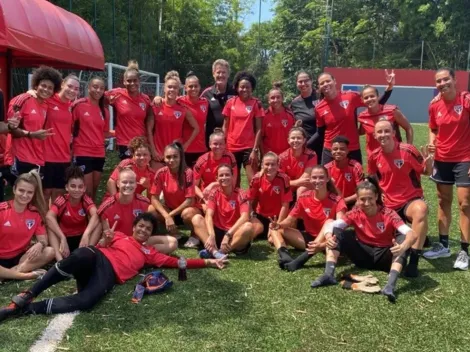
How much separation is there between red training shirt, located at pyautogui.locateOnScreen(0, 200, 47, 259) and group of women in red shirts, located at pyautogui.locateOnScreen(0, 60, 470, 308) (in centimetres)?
2

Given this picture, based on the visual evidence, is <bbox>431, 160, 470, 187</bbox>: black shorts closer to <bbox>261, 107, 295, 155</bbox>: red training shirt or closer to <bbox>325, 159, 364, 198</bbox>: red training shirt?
<bbox>325, 159, 364, 198</bbox>: red training shirt

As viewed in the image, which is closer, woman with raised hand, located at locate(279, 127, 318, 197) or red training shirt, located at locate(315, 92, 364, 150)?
woman with raised hand, located at locate(279, 127, 318, 197)

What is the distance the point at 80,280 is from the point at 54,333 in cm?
71

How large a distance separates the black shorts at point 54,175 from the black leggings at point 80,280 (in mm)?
1930

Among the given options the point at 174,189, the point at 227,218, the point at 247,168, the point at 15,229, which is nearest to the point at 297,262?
the point at 227,218

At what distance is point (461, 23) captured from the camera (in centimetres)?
3984

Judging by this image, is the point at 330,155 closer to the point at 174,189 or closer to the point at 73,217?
the point at 174,189

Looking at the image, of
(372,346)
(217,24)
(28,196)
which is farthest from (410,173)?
(217,24)

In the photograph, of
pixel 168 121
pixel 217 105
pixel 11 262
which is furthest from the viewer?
pixel 217 105

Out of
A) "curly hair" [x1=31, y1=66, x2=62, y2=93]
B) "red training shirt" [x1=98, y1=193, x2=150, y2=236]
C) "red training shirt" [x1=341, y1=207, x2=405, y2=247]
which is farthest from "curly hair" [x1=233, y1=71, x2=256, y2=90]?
"red training shirt" [x1=341, y1=207, x2=405, y2=247]

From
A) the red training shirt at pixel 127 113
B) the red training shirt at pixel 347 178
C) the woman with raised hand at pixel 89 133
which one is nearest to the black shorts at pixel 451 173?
the red training shirt at pixel 347 178

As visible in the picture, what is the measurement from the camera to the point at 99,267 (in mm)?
4289

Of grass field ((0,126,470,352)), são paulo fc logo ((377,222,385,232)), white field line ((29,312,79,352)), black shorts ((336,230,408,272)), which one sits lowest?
white field line ((29,312,79,352))

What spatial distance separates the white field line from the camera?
11.2 ft
